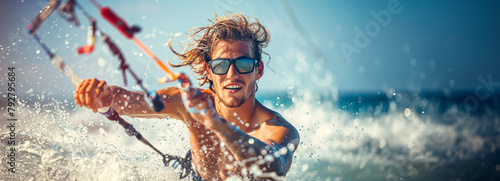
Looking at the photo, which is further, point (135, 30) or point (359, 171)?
point (359, 171)

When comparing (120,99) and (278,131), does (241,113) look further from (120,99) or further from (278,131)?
(120,99)

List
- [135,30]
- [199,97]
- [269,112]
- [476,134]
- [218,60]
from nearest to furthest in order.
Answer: [135,30] → [199,97] → [218,60] → [269,112] → [476,134]

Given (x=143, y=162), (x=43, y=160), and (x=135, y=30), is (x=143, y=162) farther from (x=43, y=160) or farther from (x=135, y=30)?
(x=135, y=30)

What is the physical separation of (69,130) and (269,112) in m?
3.12

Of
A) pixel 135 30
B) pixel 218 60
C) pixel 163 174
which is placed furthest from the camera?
pixel 163 174

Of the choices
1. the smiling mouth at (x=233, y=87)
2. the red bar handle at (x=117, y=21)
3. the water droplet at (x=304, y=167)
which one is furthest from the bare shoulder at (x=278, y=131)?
the water droplet at (x=304, y=167)

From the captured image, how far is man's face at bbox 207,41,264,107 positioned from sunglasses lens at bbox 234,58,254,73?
36mm

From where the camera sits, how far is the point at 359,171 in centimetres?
898

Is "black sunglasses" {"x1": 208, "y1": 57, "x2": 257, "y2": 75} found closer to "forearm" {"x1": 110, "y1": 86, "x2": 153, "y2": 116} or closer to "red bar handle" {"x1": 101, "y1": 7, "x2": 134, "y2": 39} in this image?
"forearm" {"x1": 110, "y1": 86, "x2": 153, "y2": 116}

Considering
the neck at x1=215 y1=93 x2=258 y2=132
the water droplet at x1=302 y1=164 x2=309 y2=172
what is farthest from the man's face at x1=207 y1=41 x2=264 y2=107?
the water droplet at x1=302 y1=164 x2=309 y2=172

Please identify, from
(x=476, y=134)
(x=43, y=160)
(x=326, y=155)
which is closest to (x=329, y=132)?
(x=326, y=155)

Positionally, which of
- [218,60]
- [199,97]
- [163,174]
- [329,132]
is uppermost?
[329,132]

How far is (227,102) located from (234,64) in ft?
1.25

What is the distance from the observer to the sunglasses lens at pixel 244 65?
9.14 ft
